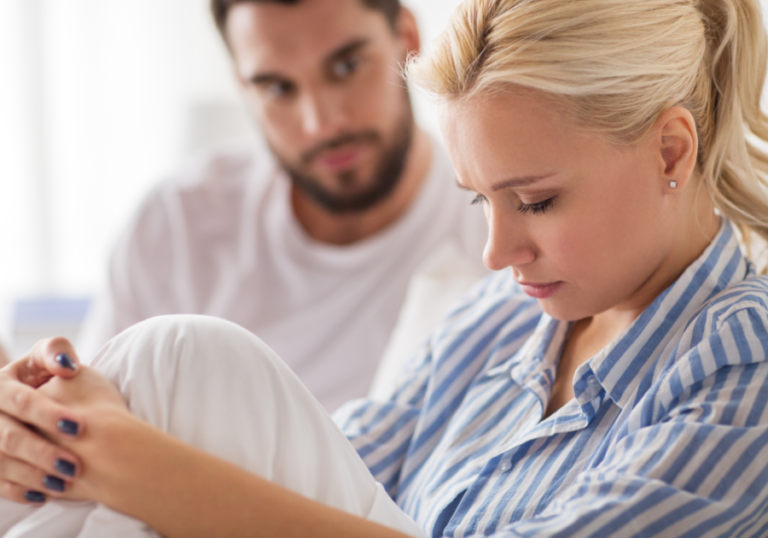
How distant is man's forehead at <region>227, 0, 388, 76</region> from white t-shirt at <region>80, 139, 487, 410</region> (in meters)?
0.37

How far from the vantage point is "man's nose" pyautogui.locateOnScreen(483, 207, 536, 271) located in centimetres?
86

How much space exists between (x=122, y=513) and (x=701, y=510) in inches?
22.5

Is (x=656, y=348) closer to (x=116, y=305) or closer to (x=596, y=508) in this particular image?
(x=596, y=508)

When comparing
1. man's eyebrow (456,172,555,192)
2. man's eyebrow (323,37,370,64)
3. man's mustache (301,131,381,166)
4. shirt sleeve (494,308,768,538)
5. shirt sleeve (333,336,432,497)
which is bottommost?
shirt sleeve (333,336,432,497)

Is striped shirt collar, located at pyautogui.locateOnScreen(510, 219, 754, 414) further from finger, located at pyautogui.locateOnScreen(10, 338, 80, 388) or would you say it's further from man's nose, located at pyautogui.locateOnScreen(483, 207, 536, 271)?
finger, located at pyautogui.locateOnScreen(10, 338, 80, 388)

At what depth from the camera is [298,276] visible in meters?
1.93

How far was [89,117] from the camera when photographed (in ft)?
9.73

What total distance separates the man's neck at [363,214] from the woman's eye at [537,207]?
1.10m

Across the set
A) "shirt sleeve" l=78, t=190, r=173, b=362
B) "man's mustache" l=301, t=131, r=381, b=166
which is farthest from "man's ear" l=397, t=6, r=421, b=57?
"shirt sleeve" l=78, t=190, r=173, b=362

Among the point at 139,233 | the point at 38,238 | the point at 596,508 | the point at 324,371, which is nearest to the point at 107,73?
the point at 38,238

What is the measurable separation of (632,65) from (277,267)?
4.27 feet

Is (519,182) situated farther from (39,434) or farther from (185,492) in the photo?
(39,434)

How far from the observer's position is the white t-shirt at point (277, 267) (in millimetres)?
1870

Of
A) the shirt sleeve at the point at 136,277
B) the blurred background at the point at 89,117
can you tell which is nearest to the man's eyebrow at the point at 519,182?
the shirt sleeve at the point at 136,277
